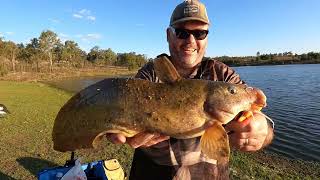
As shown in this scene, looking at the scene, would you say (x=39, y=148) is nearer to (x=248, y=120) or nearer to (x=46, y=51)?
(x=248, y=120)

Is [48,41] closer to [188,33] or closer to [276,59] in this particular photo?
[188,33]

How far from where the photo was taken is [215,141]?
241 cm

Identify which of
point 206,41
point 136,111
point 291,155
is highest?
point 206,41

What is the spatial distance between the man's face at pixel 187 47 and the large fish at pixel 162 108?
0.67 meters

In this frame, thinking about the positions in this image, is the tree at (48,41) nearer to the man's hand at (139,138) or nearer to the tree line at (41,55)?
the tree line at (41,55)

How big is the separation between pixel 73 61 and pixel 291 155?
74466mm

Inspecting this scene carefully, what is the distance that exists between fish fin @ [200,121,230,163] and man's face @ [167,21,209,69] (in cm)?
94

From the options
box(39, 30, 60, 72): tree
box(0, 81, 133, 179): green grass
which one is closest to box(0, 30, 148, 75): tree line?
box(39, 30, 60, 72): tree

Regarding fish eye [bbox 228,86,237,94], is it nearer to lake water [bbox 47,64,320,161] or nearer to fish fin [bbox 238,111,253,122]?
fish fin [bbox 238,111,253,122]

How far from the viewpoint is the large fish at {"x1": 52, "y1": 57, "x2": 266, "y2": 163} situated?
2.40 m

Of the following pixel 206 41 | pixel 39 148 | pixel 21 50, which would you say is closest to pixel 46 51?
pixel 21 50

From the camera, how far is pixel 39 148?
413 inches

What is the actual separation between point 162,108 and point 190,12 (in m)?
1.03

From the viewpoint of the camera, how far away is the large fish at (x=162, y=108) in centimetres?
240
